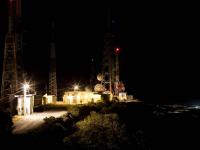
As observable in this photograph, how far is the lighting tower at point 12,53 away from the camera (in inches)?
1019

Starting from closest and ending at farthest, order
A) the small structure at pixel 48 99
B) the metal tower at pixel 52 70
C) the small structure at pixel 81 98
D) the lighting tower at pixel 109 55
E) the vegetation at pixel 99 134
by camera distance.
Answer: the vegetation at pixel 99 134, the small structure at pixel 48 99, the metal tower at pixel 52 70, the small structure at pixel 81 98, the lighting tower at pixel 109 55

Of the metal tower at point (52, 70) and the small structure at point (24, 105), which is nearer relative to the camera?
the small structure at point (24, 105)

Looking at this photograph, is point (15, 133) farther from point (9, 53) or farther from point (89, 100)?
point (89, 100)

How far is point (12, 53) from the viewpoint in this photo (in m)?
26.5

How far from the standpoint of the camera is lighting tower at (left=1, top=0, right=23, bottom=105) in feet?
84.9

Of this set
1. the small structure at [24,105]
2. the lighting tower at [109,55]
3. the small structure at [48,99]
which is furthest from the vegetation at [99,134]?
the lighting tower at [109,55]

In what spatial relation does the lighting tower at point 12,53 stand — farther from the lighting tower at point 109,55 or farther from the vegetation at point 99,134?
the lighting tower at point 109,55

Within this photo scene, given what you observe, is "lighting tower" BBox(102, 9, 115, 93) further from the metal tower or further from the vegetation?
the vegetation

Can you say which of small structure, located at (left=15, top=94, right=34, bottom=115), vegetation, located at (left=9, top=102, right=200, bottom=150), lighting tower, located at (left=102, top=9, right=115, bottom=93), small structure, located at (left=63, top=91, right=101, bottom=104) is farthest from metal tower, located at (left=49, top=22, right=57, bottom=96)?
small structure, located at (left=15, top=94, right=34, bottom=115)

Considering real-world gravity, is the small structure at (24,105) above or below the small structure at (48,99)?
below

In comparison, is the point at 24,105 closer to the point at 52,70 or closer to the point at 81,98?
the point at 52,70

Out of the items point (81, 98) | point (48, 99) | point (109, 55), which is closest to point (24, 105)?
point (48, 99)

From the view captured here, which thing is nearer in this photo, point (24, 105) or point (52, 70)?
point (24, 105)

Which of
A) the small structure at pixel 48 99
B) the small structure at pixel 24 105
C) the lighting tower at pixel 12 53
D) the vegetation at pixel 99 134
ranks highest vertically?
the lighting tower at pixel 12 53
